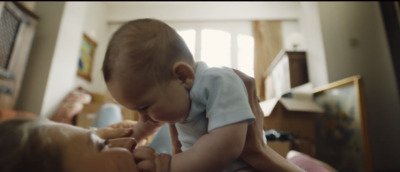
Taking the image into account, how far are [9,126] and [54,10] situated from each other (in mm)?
2493

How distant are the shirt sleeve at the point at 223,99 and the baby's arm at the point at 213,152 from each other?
0.04ft

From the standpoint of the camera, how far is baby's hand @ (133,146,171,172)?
278mm

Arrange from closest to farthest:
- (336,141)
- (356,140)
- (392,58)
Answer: (356,140), (336,141), (392,58)

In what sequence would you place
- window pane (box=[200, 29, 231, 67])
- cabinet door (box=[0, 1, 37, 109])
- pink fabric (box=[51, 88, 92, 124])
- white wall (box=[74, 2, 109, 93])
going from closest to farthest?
window pane (box=[200, 29, 231, 67]), cabinet door (box=[0, 1, 37, 109]), pink fabric (box=[51, 88, 92, 124]), white wall (box=[74, 2, 109, 93])

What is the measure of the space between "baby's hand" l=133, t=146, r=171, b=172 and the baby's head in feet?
0.25

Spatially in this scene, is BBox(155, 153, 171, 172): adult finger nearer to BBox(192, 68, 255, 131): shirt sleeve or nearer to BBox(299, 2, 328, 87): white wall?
BBox(192, 68, 255, 131): shirt sleeve

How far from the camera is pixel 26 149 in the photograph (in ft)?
0.75

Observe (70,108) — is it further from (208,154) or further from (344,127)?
(344,127)

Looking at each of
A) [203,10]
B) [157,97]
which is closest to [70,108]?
[157,97]

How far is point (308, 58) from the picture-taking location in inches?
82.7

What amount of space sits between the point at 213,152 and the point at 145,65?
16cm

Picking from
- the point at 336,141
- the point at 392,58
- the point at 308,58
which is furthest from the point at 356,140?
the point at 392,58

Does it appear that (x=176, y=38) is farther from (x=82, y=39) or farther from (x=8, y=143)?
(x=82, y=39)

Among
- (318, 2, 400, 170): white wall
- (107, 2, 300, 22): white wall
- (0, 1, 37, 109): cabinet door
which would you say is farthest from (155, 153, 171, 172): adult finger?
(107, 2, 300, 22): white wall
